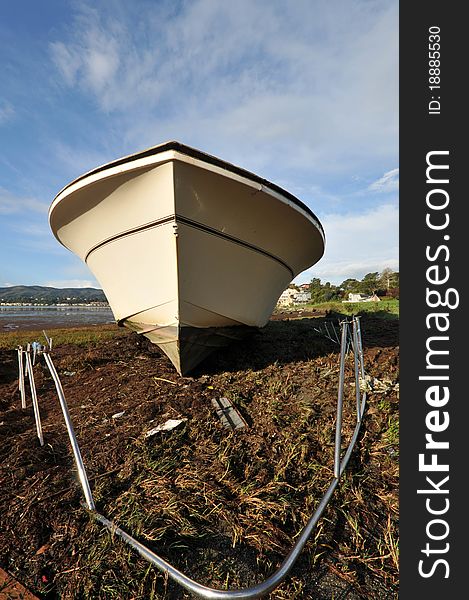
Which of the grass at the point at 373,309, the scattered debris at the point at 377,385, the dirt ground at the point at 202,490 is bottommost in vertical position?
the dirt ground at the point at 202,490

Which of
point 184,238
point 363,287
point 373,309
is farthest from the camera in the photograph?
point 363,287

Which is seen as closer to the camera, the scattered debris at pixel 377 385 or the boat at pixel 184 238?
the boat at pixel 184 238

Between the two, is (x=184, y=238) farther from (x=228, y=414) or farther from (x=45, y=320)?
(x=45, y=320)

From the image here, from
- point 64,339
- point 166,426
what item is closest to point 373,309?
point 64,339

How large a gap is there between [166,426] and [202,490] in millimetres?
873

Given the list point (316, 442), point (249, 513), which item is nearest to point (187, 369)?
point (316, 442)

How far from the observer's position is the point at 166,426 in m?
2.65

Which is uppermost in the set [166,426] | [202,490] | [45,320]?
[45,320]

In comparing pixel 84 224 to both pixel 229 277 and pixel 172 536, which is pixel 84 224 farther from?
pixel 172 536

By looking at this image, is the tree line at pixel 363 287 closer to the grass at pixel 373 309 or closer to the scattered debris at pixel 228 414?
the grass at pixel 373 309

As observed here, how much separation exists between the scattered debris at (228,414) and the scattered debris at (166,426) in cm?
38

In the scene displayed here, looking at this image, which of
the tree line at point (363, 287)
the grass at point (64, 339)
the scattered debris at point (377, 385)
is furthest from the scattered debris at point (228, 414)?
the tree line at point (363, 287)

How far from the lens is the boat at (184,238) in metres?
2.82

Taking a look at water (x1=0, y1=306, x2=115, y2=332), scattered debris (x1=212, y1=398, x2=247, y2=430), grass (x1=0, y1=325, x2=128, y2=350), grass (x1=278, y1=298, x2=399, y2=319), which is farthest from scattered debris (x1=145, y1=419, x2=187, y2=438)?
water (x1=0, y1=306, x2=115, y2=332)
